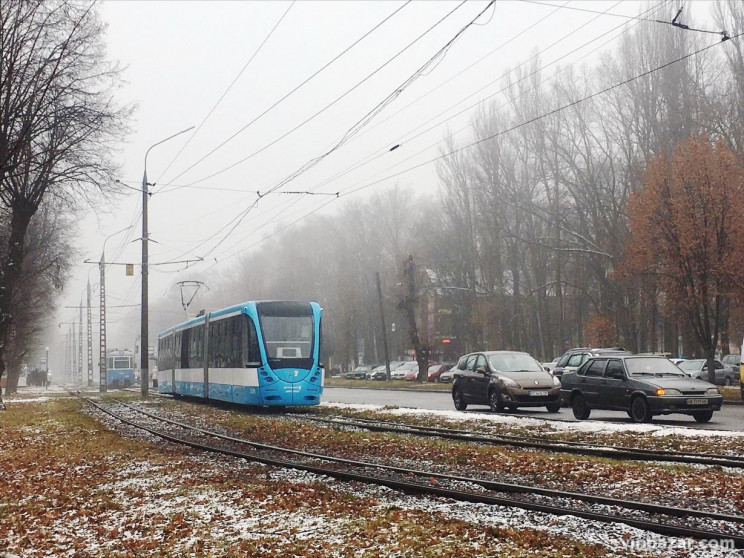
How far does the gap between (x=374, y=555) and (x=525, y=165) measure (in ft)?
163

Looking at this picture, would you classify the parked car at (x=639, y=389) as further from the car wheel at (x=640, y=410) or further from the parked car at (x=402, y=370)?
the parked car at (x=402, y=370)

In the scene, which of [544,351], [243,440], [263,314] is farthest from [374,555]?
[544,351]

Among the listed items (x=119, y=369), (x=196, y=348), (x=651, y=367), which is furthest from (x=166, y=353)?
(x=119, y=369)

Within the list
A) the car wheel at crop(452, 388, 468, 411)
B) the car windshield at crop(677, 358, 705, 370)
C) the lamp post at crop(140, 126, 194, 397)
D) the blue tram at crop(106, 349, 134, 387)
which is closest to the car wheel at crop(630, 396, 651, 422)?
the car wheel at crop(452, 388, 468, 411)

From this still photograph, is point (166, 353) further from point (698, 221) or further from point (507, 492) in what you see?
point (507, 492)

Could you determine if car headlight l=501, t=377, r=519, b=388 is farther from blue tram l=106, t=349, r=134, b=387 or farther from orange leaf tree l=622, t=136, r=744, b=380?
blue tram l=106, t=349, r=134, b=387

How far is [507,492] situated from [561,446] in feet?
14.9

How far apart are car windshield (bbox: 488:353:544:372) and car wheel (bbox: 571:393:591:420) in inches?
93.6

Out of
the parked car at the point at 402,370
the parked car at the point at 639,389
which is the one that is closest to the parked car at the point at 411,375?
the parked car at the point at 402,370

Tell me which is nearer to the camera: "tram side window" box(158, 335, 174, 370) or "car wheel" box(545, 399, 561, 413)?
"car wheel" box(545, 399, 561, 413)

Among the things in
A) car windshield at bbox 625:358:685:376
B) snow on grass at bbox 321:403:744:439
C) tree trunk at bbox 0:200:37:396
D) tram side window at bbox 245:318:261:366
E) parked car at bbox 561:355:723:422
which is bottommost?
snow on grass at bbox 321:403:744:439

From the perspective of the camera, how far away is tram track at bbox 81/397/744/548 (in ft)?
26.1

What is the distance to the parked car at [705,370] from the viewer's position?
128 feet

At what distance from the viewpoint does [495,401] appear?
23.9 metres
